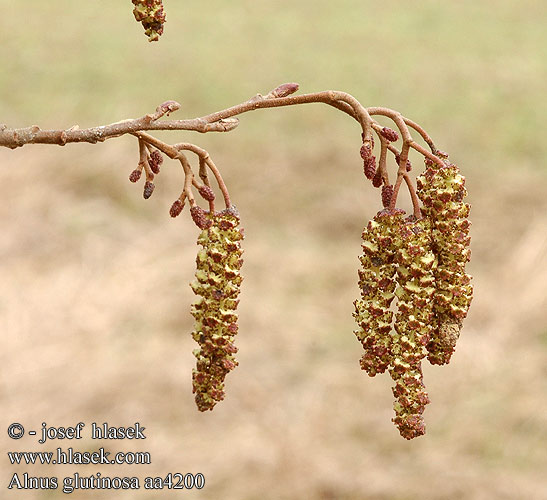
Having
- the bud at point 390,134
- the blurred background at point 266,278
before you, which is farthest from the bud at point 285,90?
the blurred background at point 266,278

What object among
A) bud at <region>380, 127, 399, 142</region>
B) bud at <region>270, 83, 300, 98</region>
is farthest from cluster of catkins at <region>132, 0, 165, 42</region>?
bud at <region>380, 127, 399, 142</region>

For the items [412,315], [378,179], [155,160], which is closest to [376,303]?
[412,315]

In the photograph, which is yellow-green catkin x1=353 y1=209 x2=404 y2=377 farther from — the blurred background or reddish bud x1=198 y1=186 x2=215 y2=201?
the blurred background

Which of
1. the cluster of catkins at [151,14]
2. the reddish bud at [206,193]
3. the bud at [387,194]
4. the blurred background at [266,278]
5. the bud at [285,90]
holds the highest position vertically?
the blurred background at [266,278]

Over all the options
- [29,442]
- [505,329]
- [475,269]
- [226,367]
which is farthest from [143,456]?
[226,367]

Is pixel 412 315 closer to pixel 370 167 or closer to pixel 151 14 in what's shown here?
pixel 370 167

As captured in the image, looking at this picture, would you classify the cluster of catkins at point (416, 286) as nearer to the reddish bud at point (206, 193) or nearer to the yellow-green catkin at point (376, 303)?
the yellow-green catkin at point (376, 303)

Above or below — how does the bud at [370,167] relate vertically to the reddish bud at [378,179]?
below
